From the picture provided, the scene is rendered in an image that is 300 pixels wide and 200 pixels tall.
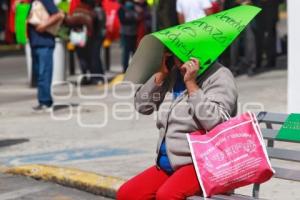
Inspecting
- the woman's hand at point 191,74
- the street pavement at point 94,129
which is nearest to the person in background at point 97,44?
the street pavement at point 94,129

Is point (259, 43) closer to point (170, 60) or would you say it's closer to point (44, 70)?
point (44, 70)

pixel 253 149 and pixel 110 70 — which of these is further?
pixel 110 70

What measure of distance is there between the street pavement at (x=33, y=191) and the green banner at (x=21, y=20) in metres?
4.13

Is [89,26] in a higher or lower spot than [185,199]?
lower

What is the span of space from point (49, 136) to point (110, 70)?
9164mm

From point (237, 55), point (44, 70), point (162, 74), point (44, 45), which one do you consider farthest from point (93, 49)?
point (162, 74)

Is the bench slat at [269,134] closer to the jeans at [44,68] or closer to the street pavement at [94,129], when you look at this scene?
the street pavement at [94,129]

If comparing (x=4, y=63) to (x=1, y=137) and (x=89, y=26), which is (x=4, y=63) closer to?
(x=89, y=26)

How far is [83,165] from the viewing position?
28.5ft

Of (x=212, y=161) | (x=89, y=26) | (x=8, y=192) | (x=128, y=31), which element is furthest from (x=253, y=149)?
(x=128, y=31)

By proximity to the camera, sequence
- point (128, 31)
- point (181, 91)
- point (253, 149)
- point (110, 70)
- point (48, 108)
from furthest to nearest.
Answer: point (110, 70) < point (128, 31) < point (48, 108) < point (181, 91) < point (253, 149)

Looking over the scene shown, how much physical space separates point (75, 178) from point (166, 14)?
950cm

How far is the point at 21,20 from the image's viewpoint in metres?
12.3

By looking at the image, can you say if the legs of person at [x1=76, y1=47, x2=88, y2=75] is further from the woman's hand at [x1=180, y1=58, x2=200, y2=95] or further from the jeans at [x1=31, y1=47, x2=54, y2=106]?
the woman's hand at [x1=180, y1=58, x2=200, y2=95]
